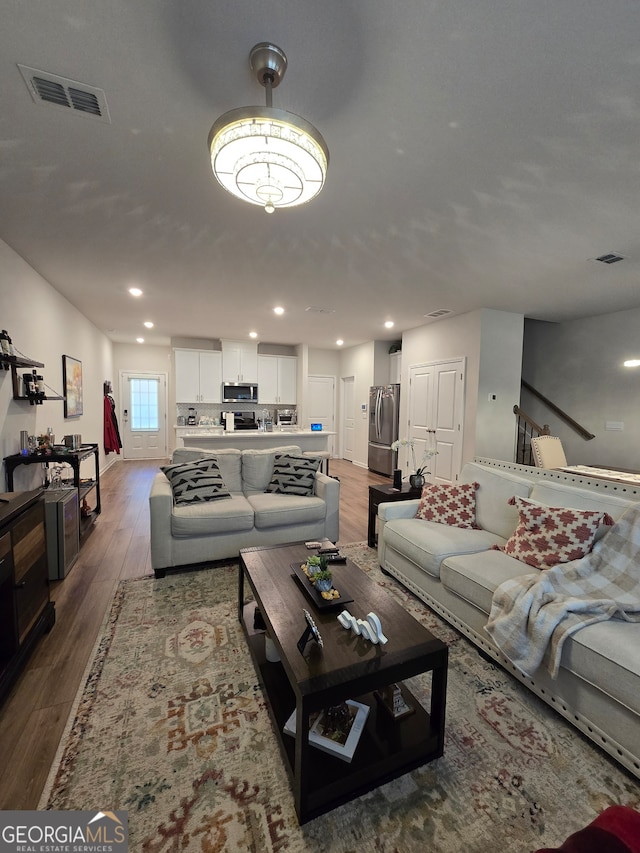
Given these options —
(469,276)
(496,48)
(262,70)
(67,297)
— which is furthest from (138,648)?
(67,297)

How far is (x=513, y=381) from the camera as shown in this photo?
203 inches

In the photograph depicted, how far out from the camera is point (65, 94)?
1533mm

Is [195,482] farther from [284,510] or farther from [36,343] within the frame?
[36,343]

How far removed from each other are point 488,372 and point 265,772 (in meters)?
4.88

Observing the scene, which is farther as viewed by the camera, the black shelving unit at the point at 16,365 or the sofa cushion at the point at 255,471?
the sofa cushion at the point at 255,471

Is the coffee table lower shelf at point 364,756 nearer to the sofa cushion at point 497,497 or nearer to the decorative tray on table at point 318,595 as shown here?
the decorative tray on table at point 318,595

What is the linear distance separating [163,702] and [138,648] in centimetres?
47

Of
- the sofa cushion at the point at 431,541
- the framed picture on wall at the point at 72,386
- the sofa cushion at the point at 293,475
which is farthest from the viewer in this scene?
the framed picture on wall at the point at 72,386

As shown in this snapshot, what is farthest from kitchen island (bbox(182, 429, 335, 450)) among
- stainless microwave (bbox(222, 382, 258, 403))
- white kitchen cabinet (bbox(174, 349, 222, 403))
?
stainless microwave (bbox(222, 382, 258, 403))

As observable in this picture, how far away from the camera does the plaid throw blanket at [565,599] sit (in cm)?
156

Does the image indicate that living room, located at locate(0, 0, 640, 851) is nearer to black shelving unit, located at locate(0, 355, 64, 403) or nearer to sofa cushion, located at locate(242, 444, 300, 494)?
black shelving unit, located at locate(0, 355, 64, 403)

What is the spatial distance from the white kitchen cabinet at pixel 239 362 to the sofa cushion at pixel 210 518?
4916mm

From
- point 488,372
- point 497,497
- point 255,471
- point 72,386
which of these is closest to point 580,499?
point 497,497

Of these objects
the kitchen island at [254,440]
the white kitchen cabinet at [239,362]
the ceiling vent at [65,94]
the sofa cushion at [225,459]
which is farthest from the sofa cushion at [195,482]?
the white kitchen cabinet at [239,362]
